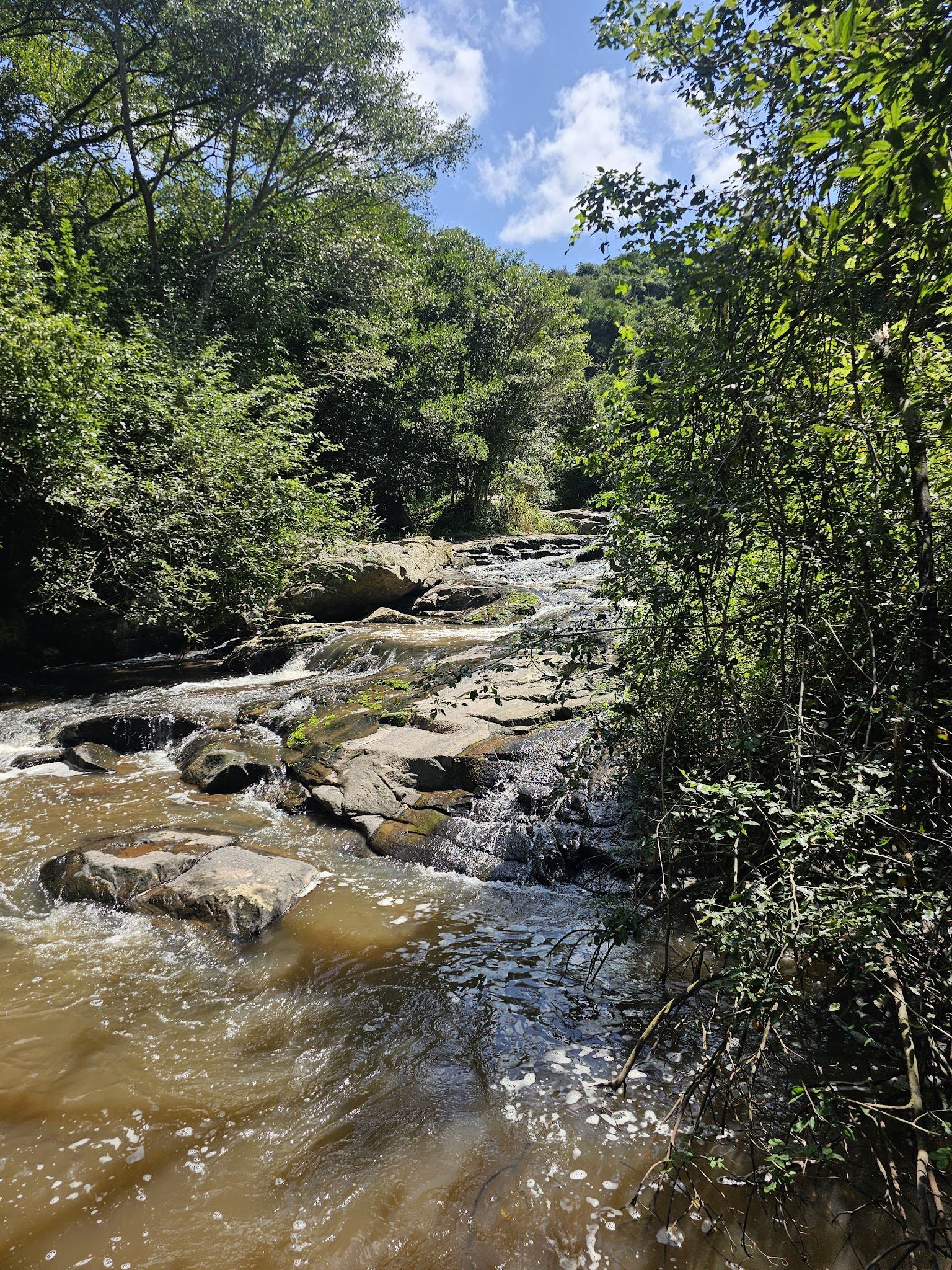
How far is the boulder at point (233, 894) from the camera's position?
450 cm

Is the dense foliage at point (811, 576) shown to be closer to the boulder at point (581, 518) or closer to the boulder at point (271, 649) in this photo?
the boulder at point (271, 649)

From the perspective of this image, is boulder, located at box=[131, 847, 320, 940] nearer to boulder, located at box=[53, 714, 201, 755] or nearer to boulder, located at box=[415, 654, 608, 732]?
boulder, located at box=[415, 654, 608, 732]

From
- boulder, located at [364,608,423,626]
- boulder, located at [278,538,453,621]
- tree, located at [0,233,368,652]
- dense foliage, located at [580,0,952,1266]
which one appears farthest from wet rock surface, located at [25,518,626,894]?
tree, located at [0,233,368,652]

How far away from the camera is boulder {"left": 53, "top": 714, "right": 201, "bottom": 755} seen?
26.9ft

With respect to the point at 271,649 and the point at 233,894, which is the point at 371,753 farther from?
the point at 271,649

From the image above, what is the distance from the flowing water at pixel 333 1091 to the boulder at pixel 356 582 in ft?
27.7

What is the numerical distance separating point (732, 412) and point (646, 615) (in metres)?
1.04

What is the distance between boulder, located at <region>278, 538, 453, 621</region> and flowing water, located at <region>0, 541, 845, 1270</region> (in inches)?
333

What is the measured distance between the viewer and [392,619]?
13.5 metres

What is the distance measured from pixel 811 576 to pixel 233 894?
4.40 meters

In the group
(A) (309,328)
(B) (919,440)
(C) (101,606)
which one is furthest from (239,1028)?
(A) (309,328)

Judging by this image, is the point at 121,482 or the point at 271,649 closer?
the point at 121,482

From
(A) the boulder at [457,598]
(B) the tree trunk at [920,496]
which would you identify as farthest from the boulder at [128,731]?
(B) the tree trunk at [920,496]

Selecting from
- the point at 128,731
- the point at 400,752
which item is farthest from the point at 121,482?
the point at 400,752
